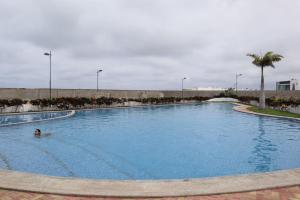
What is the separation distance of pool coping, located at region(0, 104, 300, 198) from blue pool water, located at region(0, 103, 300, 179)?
2.50 meters

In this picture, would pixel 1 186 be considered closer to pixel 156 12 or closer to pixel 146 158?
pixel 146 158

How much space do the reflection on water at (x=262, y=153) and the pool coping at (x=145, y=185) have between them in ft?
11.3

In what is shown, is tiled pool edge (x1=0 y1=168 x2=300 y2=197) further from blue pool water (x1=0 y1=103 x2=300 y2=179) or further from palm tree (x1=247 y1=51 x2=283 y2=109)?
palm tree (x1=247 y1=51 x2=283 y2=109)

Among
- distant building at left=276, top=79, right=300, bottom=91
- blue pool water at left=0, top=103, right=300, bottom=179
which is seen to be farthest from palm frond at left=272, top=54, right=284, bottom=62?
distant building at left=276, top=79, right=300, bottom=91

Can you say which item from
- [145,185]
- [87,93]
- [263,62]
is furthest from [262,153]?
[87,93]

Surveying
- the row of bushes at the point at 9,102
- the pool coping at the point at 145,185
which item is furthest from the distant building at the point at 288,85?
the pool coping at the point at 145,185

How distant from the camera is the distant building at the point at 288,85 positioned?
67744 millimetres

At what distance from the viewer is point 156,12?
715 inches

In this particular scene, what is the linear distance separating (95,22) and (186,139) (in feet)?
38.2

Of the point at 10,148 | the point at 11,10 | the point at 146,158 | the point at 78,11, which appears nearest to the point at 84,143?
the point at 10,148


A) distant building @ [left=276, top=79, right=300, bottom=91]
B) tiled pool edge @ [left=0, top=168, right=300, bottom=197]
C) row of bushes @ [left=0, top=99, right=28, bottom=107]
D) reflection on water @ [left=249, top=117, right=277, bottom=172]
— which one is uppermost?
distant building @ [left=276, top=79, right=300, bottom=91]

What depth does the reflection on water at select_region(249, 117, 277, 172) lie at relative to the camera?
27.3 ft

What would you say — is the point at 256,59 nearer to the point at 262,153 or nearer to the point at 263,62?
the point at 263,62

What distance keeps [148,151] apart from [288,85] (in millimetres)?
78981
